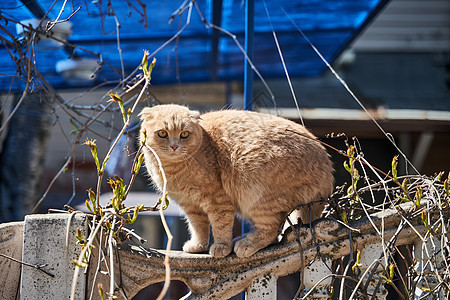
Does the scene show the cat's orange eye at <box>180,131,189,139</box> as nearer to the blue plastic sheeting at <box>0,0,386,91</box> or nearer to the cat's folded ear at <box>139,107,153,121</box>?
the cat's folded ear at <box>139,107,153,121</box>

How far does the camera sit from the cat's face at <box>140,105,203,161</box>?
229 centimetres

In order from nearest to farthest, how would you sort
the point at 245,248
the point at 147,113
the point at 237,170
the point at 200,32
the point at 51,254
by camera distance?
the point at 51,254 < the point at 245,248 < the point at 237,170 < the point at 147,113 < the point at 200,32

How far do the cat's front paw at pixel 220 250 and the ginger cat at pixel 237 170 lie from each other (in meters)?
0.04

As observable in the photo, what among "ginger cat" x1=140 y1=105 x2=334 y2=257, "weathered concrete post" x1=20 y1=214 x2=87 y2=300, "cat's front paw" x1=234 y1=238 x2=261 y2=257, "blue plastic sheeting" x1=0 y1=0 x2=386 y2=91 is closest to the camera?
"weathered concrete post" x1=20 y1=214 x2=87 y2=300

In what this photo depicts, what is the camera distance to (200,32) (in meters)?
3.22

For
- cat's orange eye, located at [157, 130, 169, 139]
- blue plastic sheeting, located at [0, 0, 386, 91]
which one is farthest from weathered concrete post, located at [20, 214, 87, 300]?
blue plastic sheeting, located at [0, 0, 386, 91]

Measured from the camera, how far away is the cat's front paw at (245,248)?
2.00 metres

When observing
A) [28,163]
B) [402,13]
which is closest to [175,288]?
[28,163]

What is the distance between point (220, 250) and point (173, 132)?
59 centimetres

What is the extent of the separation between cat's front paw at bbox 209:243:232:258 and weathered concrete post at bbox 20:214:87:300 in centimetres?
52

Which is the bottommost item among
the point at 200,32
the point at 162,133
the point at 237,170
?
the point at 237,170

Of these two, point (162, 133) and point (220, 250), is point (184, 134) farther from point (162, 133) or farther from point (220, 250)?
point (220, 250)

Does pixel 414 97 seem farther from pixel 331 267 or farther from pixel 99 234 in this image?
pixel 99 234

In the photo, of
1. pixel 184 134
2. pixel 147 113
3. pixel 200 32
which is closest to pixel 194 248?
pixel 184 134
